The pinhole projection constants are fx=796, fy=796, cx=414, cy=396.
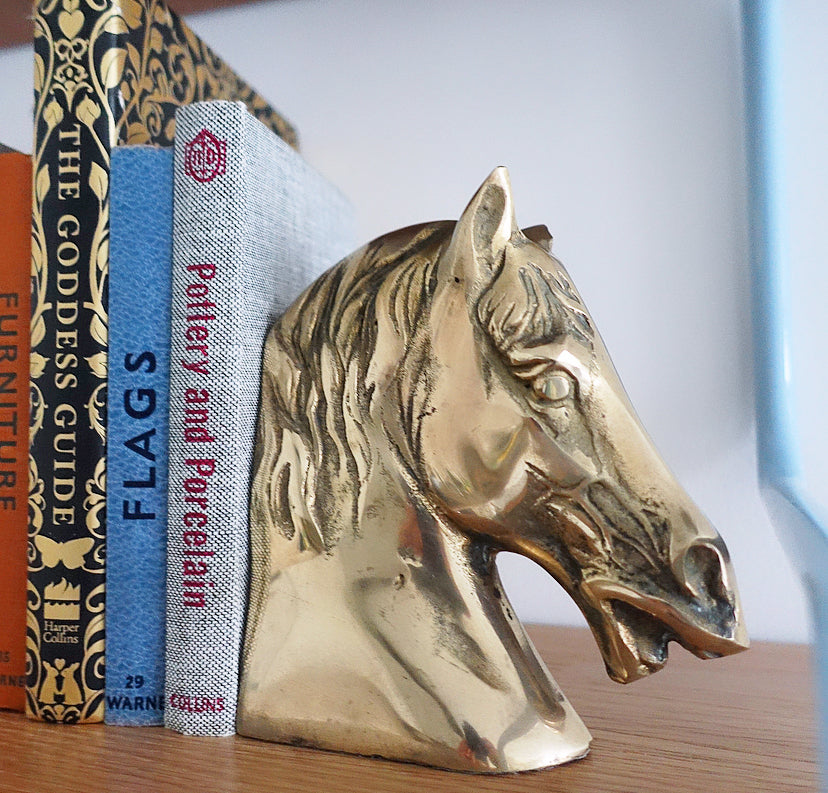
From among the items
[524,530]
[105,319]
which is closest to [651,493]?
[524,530]

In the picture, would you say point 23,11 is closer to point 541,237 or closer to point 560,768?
point 541,237

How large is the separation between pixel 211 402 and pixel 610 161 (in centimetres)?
41

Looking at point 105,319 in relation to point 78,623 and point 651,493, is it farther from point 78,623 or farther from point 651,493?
point 651,493

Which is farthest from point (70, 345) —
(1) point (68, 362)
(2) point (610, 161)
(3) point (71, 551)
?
(2) point (610, 161)

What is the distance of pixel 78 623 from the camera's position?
1.37 feet

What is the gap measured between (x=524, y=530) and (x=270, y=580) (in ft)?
0.44

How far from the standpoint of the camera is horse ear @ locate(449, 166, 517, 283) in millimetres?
367

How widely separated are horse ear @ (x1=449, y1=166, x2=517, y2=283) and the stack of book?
0.12 meters

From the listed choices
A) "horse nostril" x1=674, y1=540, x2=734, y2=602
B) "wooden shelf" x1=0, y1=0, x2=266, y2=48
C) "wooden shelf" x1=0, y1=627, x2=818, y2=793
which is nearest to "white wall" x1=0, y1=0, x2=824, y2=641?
"wooden shelf" x1=0, y1=0, x2=266, y2=48

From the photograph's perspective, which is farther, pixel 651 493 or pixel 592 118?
pixel 592 118

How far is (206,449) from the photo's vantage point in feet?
1.33

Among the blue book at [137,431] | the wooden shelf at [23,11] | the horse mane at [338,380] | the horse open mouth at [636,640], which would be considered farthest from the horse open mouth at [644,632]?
the wooden shelf at [23,11]

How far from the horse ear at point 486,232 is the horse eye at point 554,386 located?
0.05m

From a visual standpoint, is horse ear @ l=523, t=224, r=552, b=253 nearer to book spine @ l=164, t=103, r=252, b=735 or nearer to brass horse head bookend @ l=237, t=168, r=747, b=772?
brass horse head bookend @ l=237, t=168, r=747, b=772
